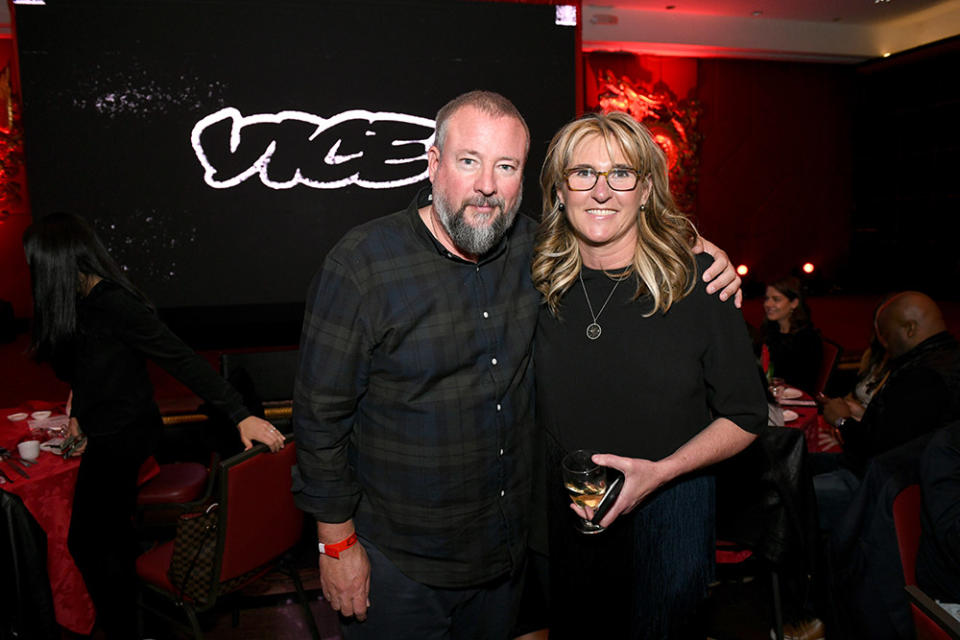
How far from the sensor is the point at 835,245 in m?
10.6

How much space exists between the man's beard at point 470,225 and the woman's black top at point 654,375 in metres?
0.30

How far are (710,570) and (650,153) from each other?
1061 mm

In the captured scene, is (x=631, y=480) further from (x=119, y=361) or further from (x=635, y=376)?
(x=119, y=361)

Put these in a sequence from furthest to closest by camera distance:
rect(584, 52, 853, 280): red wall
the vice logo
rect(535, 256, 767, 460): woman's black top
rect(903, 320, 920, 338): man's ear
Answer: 1. rect(584, 52, 853, 280): red wall
2. the vice logo
3. rect(903, 320, 920, 338): man's ear
4. rect(535, 256, 767, 460): woman's black top

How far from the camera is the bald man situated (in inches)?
105

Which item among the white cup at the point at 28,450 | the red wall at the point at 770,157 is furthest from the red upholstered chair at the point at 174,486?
the red wall at the point at 770,157

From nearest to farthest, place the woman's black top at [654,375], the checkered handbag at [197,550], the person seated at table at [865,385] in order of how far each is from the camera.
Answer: the woman's black top at [654,375] < the checkered handbag at [197,550] < the person seated at table at [865,385]

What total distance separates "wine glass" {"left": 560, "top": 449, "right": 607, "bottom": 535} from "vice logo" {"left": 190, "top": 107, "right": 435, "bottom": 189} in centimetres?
507

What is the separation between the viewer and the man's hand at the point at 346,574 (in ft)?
5.42

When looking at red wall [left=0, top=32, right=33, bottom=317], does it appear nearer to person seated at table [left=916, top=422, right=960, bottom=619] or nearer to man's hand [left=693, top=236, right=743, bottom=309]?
man's hand [left=693, top=236, right=743, bottom=309]

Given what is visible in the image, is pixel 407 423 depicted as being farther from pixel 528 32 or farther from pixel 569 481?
pixel 528 32

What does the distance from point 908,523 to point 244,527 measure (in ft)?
7.18

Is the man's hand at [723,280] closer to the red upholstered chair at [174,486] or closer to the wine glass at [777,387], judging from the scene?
the wine glass at [777,387]

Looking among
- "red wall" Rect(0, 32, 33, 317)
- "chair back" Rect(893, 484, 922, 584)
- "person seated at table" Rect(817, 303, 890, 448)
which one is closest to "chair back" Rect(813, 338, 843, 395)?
"person seated at table" Rect(817, 303, 890, 448)
